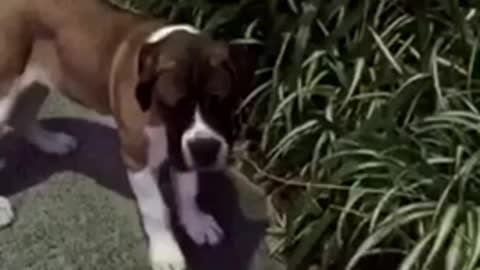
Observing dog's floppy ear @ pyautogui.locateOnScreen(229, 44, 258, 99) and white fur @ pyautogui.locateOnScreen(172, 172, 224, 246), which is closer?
dog's floppy ear @ pyautogui.locateOnScreen(229, 44, 258, 99)

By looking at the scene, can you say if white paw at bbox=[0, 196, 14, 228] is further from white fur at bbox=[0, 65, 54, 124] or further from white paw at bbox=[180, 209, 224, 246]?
white paw at bbox=[180, 209, 224, 246]

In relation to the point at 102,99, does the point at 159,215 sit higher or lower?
lower

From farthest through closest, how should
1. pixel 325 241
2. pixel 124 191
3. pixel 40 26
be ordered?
pixel 124 191 < pixel 40 26 < pixel 325 241

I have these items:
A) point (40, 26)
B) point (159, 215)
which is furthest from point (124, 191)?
point (40, 26)

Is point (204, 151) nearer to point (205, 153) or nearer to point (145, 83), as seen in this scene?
point (205, 153)

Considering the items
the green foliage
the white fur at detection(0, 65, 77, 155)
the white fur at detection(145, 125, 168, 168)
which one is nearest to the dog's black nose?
the white fur at detection(145, 125, 168, 168)

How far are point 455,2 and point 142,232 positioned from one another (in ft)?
3.21

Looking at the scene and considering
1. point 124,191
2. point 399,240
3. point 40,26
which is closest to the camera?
point 399,240

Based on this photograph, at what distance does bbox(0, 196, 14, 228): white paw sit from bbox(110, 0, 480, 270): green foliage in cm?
67

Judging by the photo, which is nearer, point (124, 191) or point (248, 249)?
point (248, 249)

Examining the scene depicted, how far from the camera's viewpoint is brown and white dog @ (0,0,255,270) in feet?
8.70

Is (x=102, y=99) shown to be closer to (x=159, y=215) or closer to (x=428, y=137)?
(x=159, y=215)

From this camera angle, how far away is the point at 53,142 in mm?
3332

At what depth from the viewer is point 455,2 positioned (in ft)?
9.09
